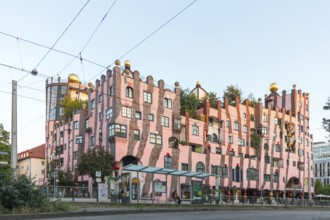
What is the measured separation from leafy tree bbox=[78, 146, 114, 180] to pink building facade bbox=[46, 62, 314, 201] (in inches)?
43.9

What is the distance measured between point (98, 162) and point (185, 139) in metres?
15.0

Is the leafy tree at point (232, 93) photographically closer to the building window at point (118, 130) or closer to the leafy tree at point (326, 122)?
the building window at point (118, 130)

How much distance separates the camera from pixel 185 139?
57.4m

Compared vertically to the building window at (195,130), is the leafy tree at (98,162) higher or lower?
lower

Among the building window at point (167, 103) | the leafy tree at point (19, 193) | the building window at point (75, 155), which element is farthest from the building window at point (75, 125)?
the leafy tree at point (19, 193)

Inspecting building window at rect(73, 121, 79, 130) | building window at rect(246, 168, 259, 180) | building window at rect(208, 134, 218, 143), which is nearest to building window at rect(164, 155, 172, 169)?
building window at rect(208, 134, 218, 143)

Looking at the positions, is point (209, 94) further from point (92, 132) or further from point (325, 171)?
point (325, 171)

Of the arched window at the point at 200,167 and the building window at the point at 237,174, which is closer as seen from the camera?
the arched window at the point at 200,167

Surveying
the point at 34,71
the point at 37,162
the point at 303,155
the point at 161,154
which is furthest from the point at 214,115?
the point at 37,162

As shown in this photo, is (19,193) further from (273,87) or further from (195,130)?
(273,87)

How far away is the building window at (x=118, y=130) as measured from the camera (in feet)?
157

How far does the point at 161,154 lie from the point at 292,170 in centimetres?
3048

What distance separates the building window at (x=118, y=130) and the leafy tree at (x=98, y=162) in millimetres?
2140

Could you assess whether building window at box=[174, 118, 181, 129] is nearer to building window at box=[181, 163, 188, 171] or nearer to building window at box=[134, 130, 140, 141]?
building window at box=[181, 163, 188, 171]
